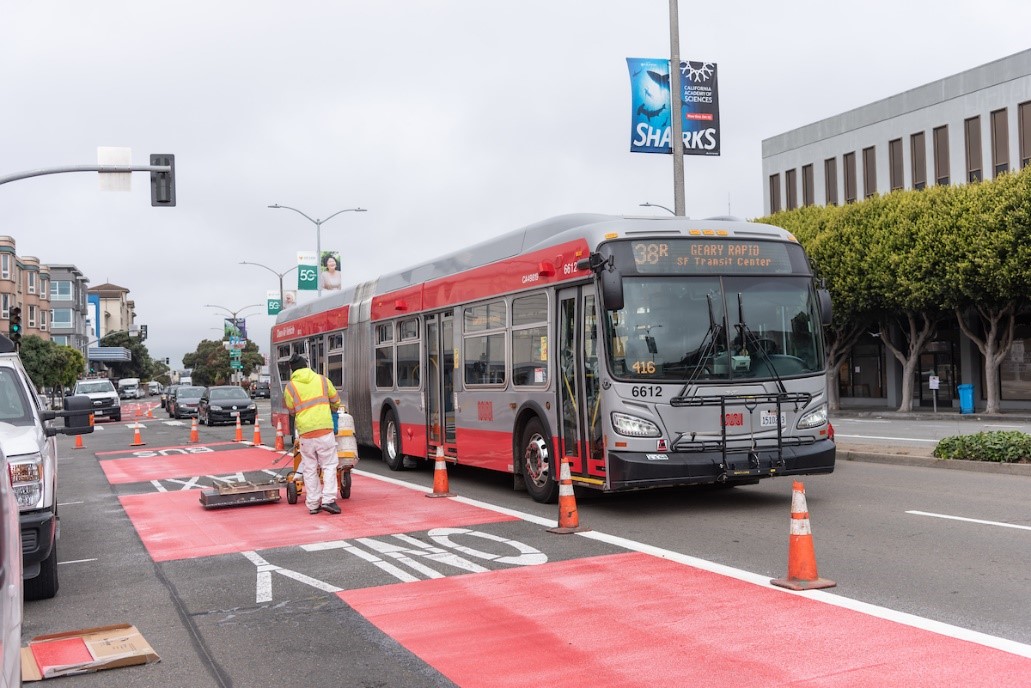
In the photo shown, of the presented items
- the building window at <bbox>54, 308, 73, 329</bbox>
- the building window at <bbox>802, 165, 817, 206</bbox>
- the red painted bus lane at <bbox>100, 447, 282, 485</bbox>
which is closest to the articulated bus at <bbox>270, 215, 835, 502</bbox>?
the red painted bus lane at <bbox>100, 447, 282, 485</bbox>

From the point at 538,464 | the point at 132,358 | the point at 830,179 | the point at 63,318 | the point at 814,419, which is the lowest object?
the point at 538,464

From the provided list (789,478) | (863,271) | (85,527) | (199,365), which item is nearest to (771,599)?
(789,478)

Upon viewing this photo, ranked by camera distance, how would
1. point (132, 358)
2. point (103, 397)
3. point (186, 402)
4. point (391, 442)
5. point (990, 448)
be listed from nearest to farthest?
point (990, 448) < point (391, 442) < point (186, 402) < point (103, 397) < point (132, 358)

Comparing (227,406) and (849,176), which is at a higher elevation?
(849,176)

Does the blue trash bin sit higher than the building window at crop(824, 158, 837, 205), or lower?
lower

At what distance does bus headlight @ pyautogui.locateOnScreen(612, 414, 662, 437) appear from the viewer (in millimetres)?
10297

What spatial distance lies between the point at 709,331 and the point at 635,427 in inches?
51.9

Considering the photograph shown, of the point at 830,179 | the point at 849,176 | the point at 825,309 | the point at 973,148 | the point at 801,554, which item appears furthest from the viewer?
the point at 830,179

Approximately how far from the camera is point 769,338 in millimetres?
10930

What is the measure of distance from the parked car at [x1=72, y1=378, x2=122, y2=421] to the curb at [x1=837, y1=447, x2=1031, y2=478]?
36849 millimetres

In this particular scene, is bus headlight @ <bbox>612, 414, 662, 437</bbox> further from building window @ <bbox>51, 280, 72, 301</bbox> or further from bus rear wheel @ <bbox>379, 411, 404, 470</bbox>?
building window @ <bbox>51, 280, 72, 301</bbox>

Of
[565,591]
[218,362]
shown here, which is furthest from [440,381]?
[218,362]

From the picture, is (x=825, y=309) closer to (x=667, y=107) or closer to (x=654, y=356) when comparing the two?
(x=654, y=356)

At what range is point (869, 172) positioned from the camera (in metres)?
46.2
